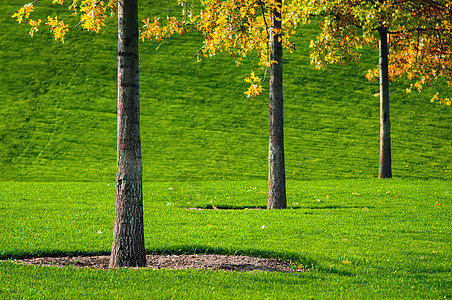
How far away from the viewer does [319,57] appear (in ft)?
61.4

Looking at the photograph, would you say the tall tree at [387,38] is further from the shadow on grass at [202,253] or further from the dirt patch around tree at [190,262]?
the dirt patch around tree at [190,262]

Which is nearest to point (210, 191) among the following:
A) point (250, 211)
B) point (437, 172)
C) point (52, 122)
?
point (250, 211)

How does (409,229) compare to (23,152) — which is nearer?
(409,229)

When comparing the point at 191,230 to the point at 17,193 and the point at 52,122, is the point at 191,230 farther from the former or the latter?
the point at 52,122

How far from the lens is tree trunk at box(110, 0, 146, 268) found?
23.7ft

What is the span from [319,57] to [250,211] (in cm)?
Result: 832

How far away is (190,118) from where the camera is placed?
31.6 metres

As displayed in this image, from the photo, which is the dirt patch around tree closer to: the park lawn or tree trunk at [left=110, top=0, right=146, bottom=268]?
the park lawn

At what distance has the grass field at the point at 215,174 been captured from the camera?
6844 mm

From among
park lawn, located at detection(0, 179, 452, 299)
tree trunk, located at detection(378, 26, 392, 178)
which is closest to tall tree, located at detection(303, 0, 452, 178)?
tree trunk, located at detection(378, 26, 392, 178)

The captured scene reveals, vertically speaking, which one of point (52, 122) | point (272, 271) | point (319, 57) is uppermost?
point (319, 57)

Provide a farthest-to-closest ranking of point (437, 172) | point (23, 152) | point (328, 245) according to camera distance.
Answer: point (23, 152) → point (437, 172) → point (328, 245)

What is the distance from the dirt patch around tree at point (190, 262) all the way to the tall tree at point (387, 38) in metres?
8.75

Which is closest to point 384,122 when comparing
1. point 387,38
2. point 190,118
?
point 387,38
